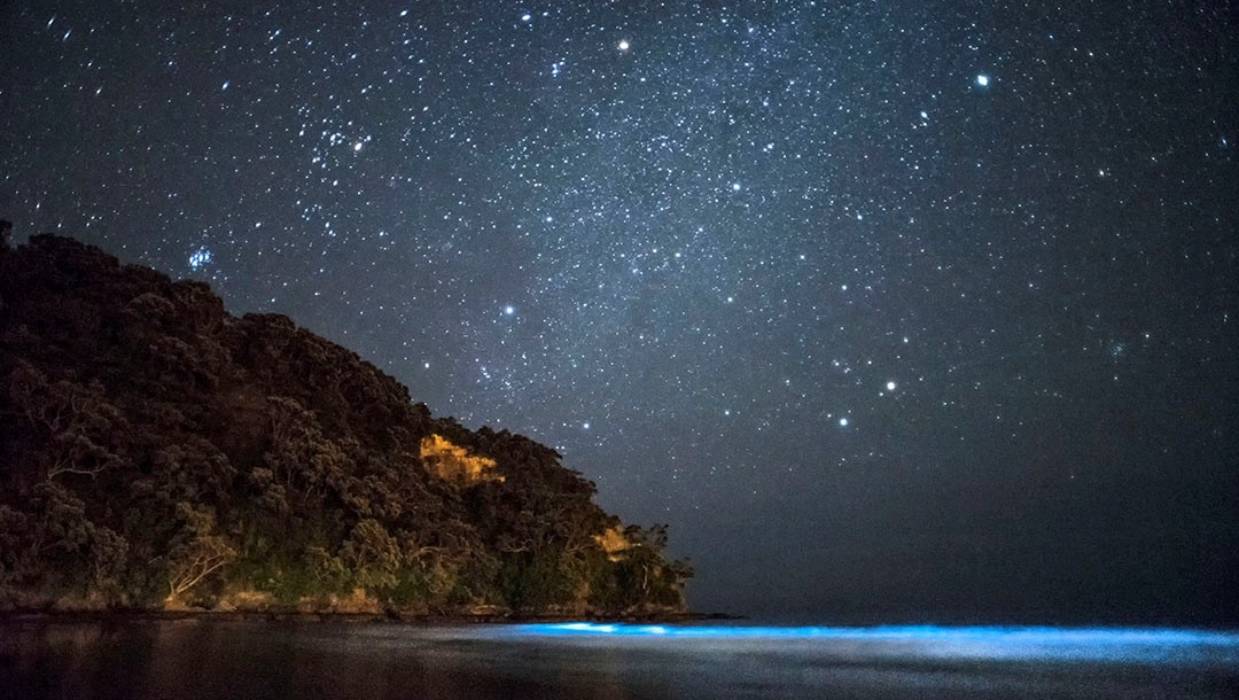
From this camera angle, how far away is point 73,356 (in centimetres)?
4722

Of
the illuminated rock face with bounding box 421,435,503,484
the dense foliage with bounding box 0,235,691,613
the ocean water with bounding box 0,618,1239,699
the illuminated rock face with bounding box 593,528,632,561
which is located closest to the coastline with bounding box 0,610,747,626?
the dense foliage with bounding box 0,235,691,613

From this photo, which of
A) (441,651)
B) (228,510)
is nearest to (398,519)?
(228,510)

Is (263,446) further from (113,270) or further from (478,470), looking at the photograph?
(478,470)

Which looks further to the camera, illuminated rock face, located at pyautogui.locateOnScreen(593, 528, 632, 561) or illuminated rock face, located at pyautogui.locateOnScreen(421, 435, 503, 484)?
illuminated rock face, located at pyautogui.locateOnScreen(593, 528, 632, 561)

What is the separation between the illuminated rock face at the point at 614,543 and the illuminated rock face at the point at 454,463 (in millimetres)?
10214

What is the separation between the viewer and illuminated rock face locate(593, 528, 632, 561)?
74562mm

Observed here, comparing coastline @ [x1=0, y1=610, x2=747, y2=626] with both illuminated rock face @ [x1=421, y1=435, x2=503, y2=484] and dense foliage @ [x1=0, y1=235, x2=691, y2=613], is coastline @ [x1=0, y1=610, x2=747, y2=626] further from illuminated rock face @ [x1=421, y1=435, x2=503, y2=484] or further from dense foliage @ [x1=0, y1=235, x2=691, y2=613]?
illuminated rock face @ [x1=421, y1=435, x2=503, y2=484]

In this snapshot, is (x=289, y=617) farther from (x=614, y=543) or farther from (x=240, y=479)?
(x=614, y=543)

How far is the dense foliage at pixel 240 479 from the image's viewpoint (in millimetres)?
40062

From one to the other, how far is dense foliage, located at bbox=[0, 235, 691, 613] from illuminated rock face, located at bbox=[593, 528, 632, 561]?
159mm

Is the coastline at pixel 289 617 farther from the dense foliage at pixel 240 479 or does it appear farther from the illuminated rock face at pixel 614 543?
the illuminated rock face at pixel 614 543

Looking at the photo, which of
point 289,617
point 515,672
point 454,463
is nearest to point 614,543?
point 454,463

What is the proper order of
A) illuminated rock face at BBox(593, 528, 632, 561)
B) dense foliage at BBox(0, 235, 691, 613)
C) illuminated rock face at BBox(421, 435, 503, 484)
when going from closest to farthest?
dense foliage at BBox(0, 235, 691, 613) → illuminated rock face at BBox(421, 435, 503, 484) → illuminated rock face at BBox(593, 528, 632, 561)

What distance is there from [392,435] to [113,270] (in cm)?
2087
